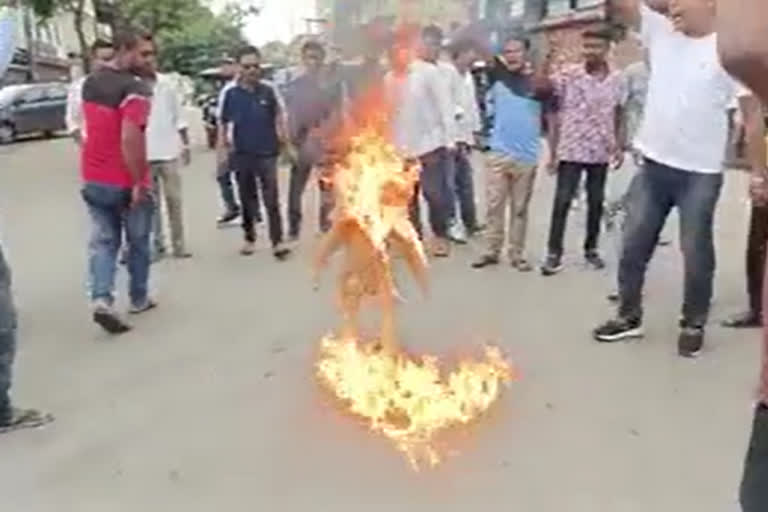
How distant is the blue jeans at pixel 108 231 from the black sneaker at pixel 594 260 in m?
3.26

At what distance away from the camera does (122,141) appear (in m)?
8.30

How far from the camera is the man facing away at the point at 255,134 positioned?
11438mm

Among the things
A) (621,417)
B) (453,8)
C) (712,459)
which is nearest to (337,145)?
(453,8)

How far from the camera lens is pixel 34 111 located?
37.5m

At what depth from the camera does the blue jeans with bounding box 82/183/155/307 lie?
8.48 metres

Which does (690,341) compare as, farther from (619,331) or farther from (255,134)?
(255,134)

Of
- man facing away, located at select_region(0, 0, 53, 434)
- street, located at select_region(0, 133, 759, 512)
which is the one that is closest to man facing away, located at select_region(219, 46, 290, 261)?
street, located at select_region(0, 133, 759, 512)

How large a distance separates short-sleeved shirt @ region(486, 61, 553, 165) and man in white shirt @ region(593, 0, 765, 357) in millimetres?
2943

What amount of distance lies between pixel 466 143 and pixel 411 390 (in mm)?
5989

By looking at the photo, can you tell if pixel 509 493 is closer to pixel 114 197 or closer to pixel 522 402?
pixel 522 402

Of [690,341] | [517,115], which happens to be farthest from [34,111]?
[690,341]

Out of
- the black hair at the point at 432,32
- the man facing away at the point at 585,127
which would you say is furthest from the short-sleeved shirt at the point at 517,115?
the black hair at the point at 432,32

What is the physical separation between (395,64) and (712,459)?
17.3 ft

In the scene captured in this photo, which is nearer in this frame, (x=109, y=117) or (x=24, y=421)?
(x=24, y=421)
